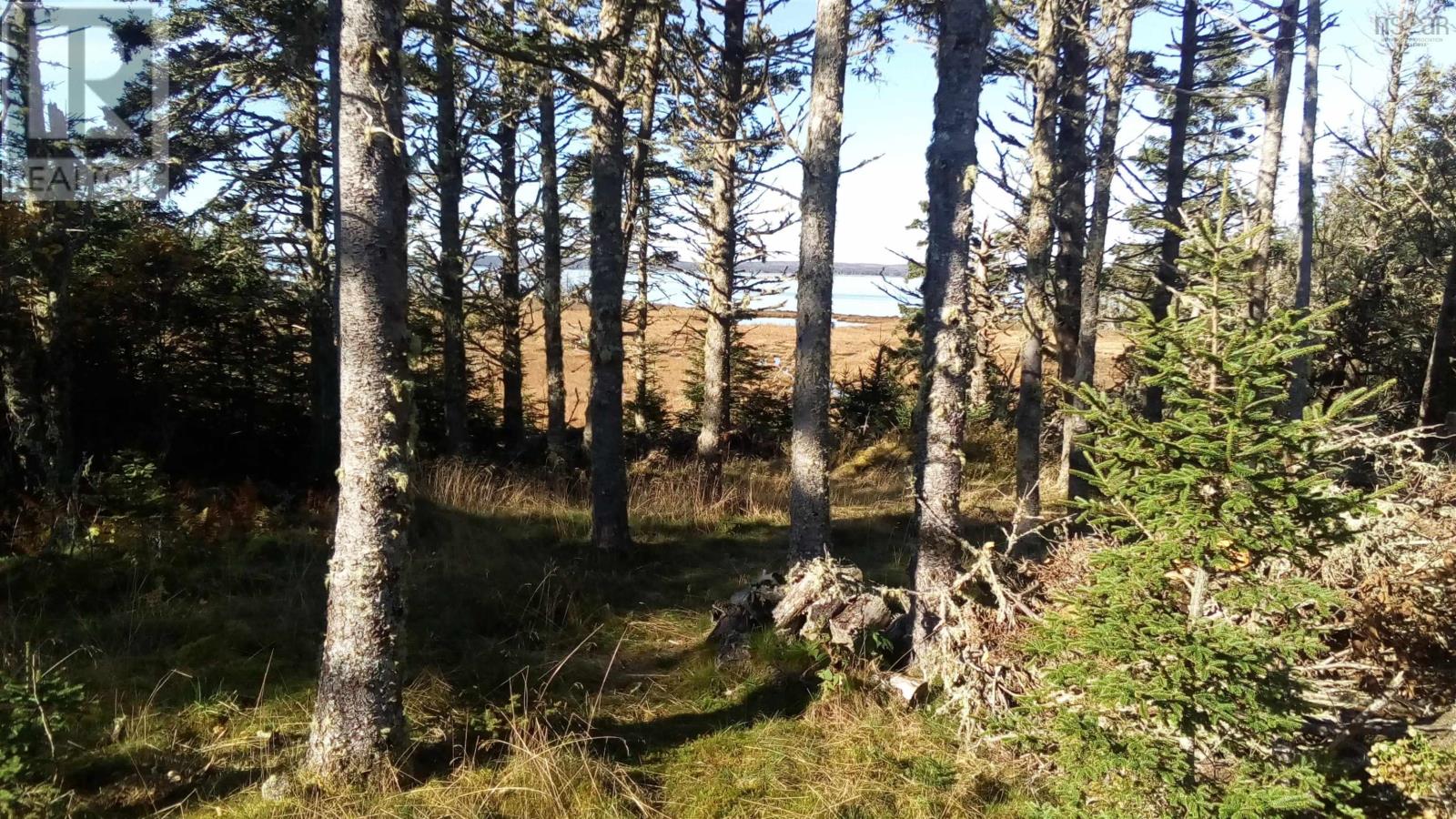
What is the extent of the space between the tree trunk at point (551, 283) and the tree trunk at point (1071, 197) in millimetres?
7607

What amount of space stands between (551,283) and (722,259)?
2882mm

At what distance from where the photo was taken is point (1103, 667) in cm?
338

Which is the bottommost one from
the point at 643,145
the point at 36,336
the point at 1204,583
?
the point at 1204,583

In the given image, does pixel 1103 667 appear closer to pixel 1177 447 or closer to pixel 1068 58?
pixel 1177 447

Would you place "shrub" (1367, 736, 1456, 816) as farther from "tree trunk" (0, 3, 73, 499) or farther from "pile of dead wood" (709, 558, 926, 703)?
"tree trunk" (0, 3, 73, 499)

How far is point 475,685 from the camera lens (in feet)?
16.0

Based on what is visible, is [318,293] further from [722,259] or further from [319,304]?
[722,259]

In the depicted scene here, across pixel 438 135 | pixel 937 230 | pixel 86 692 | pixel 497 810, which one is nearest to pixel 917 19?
pixel 937 230

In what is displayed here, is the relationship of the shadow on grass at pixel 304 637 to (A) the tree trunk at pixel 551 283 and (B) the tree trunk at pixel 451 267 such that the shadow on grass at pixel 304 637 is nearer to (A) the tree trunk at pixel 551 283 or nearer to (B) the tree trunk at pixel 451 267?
(B) the tree trunk at pixel 451 267

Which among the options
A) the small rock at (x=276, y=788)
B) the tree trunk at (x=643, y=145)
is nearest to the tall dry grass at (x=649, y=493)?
the tree trunk at (x=643, y=145)

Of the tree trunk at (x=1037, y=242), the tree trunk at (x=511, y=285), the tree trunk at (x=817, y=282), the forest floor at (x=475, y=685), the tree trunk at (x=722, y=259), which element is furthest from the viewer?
the tree trunk at (x=511, y=285)

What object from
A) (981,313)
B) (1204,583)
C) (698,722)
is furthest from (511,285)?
(1204,583)

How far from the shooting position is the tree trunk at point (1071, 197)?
10586mm

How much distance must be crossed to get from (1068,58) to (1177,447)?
10.2 m
